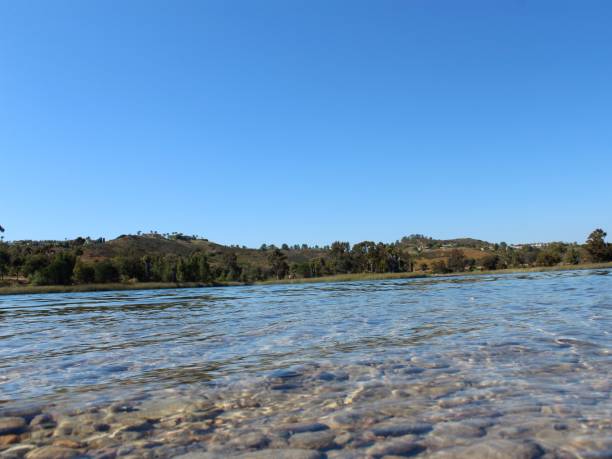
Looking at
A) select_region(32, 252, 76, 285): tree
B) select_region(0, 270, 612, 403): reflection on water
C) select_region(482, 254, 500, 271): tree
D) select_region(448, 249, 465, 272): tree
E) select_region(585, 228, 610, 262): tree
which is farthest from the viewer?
→ select_region(482, 254, 500, 271): tree

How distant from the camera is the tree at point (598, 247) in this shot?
442 ft

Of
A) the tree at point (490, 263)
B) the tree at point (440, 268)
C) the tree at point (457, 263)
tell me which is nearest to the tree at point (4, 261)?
the tree at point (440, 268)

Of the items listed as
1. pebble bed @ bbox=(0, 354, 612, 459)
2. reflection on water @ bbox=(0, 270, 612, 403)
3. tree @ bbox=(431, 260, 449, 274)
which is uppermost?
tree @ bbox=(431, 260, 449, 274)

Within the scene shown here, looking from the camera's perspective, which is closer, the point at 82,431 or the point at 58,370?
the point at 82,431

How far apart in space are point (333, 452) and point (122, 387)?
4286 millimetres

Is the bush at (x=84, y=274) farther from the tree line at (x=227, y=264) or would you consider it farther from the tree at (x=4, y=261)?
the tree at (x=4, y=261)

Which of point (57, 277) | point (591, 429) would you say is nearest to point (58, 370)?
point (591, 429)

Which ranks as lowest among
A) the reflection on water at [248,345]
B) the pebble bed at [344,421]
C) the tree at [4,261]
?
the pebble bed at [344,421]

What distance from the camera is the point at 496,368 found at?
25.7 feet

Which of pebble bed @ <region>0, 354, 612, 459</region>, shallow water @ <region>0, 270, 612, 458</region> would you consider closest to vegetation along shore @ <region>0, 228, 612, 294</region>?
shallow water @ <region>0, 270, 612, 458</region>

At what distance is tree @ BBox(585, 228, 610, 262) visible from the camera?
135 m

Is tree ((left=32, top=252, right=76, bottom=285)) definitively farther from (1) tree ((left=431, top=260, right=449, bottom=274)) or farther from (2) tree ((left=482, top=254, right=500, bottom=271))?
(2) tree ((left=482, top=254, right=500, bottom=271))

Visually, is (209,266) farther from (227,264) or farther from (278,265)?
(278,265)

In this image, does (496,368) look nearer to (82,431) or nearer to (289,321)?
(82,431)
